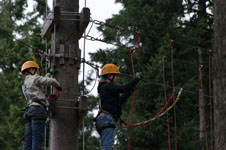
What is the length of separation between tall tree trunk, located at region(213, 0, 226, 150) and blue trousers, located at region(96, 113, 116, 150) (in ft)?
5.38

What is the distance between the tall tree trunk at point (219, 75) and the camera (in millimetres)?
5242

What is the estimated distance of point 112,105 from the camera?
6754 mm

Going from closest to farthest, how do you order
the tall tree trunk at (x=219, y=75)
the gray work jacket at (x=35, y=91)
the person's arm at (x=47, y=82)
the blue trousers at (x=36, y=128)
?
the tall tree trunk at (x=219, y=75) → the person's arm at (x=47, y=82) → the blue trousers at (x=36, y=128) → the gray work jacket at (x=35, y=91)

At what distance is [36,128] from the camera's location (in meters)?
6.57

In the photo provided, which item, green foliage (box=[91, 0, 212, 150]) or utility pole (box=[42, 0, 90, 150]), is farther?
green foliage (box=[91, 0, 212, 150])

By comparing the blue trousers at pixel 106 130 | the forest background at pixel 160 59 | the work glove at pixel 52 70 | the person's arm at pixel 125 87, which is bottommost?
the blue trousers at pixel 106 130

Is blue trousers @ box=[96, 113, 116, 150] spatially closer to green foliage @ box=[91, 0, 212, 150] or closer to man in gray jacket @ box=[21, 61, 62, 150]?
man in gray jacket @ box=[21, 61, 62, 150]

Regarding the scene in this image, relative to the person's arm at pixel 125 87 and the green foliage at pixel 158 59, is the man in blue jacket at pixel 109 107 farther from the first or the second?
the green foliage at pixel 158 59

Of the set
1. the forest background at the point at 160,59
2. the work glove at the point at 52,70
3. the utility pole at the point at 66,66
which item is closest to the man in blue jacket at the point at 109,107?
the utility pole at the point at 66,66

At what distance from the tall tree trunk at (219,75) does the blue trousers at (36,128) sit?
96.5 inches

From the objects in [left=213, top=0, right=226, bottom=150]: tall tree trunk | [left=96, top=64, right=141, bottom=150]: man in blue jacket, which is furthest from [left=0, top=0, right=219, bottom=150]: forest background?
[left=213, top=0, right=226, bottom=150]: tall tree trunk

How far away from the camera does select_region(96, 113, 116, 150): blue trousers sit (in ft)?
21.2

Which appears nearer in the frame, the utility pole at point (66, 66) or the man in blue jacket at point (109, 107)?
the utility pole at point (66, 66)

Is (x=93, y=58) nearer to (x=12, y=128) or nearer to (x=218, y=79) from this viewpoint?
(x=12, y=128)
